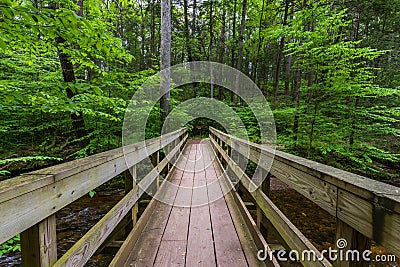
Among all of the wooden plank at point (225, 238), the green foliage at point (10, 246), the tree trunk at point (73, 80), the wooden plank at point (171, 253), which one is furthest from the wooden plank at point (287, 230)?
the tree trunk at point (73, 80)

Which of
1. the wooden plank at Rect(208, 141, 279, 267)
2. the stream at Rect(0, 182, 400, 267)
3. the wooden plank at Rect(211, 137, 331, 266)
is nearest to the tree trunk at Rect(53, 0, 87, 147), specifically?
the stream at Rect(0, 182, 400, 267)

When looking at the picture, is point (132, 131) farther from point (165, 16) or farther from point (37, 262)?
point (37, 262)

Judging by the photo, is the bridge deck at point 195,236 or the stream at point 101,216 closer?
the bridge deck at point 195,236

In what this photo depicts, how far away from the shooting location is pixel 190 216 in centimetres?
277

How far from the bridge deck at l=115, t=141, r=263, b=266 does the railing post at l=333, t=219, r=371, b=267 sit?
1045 millimetres

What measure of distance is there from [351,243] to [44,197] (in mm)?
1191

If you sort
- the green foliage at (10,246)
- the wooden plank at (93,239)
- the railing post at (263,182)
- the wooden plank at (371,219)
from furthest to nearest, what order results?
1. the green foliage at (10,246)
2. the railing post at (263,182)
3. the wooden plank at (93,239)
4. the wooden plank at (371,219)

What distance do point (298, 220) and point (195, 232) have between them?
4.08m

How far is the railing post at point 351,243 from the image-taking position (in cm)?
85

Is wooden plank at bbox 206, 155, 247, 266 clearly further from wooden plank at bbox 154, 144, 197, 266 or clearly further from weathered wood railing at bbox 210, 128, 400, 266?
weathered wood railing at bbox 210, 128, 400, 266

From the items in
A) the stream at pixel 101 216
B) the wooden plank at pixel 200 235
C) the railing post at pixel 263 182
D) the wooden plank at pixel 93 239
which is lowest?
the stream at pixel 101 216

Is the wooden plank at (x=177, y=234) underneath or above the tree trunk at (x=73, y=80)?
underneath

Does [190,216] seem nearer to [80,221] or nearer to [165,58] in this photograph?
[80,221]

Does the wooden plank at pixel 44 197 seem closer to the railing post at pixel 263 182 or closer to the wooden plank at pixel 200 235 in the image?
the wooden plank at pixel 200 235
